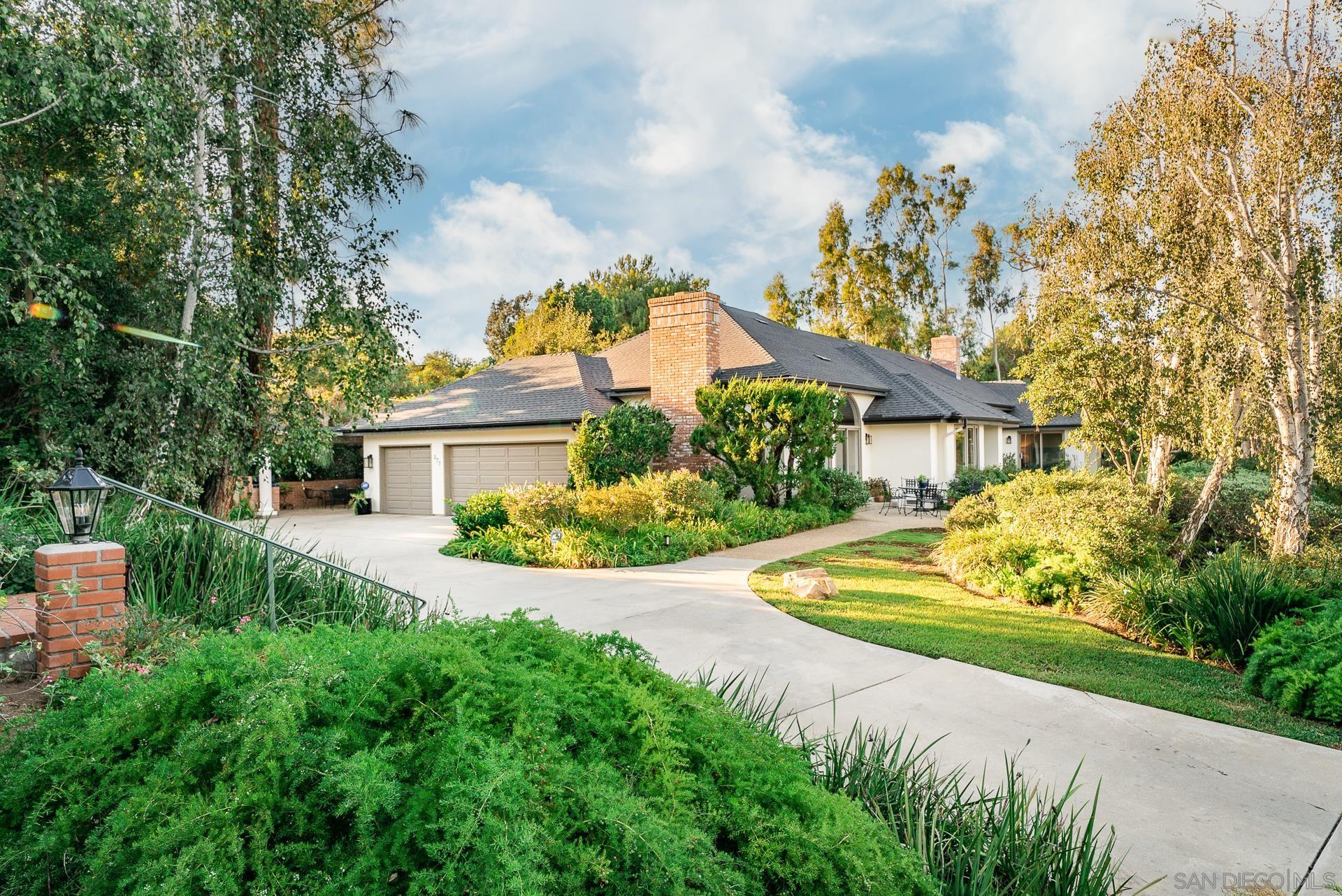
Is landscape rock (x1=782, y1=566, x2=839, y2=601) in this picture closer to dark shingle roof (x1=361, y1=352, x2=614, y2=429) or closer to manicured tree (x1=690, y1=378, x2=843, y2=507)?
manicured tree (x1=690, y1=378, x2=843, y2=507)

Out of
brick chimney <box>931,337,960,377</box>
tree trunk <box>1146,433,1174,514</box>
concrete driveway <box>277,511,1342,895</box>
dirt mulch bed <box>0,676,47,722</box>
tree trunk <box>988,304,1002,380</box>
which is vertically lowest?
concrete driveway <box>277,511,1342,895</box>

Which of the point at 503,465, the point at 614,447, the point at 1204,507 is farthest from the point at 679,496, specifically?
the point at 503,465

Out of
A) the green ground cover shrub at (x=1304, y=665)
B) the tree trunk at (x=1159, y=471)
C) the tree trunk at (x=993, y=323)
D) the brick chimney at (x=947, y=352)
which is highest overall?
the tree trunk at (x=993, y=323)

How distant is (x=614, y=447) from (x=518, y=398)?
6491 millimetres

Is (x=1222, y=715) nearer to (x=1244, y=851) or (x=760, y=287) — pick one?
(x=1244, y=851)

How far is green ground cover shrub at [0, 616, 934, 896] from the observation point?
5.72 ft

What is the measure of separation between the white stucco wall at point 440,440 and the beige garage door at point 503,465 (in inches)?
7.5

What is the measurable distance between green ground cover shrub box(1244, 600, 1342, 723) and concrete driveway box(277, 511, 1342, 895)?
0.59m

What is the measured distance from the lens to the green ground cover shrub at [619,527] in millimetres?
11242

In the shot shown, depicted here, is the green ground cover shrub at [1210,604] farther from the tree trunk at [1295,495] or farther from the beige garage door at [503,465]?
the beige garage door at [503,465]

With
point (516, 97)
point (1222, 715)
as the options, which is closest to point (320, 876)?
point (1222, 715)

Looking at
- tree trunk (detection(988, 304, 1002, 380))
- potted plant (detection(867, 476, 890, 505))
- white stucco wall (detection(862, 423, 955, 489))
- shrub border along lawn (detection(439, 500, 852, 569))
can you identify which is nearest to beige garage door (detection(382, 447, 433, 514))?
shrub border along lawn (detection(439, 500, 852, 569))

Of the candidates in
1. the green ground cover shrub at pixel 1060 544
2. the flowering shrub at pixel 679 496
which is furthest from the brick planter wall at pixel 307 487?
Result: the green ground cover shrub at pixel 1060 544

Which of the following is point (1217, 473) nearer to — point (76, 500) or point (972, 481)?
point (972, 481)
